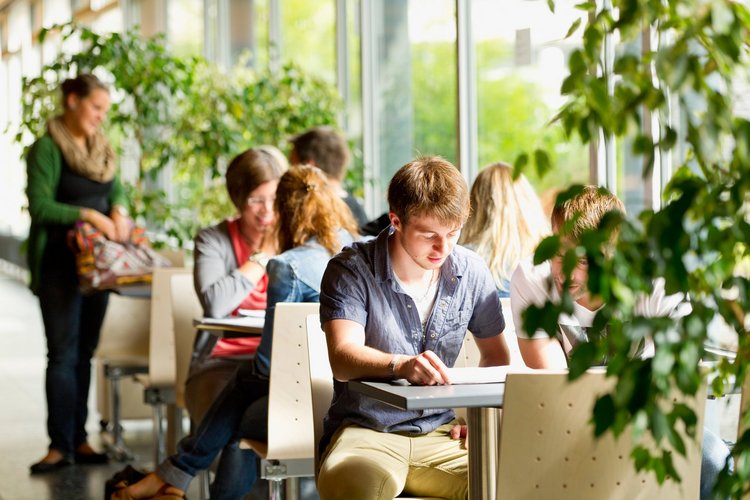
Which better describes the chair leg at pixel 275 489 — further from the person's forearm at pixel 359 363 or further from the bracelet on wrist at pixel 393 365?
the bracelet on wrist at pixel 393 365

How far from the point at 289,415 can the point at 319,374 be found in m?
0.43

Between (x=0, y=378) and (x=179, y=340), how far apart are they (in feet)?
13.1

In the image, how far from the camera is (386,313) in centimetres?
293

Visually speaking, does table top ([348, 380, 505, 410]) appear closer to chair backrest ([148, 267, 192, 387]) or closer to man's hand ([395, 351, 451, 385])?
man's hand ([395, 351, 451, 385])

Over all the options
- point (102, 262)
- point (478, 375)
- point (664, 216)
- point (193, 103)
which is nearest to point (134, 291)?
point (102, 262)

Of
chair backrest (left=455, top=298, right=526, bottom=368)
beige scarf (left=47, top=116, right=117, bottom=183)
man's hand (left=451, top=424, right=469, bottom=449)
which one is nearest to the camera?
man's hand (left=451, top=424, right=469, bottom=449)

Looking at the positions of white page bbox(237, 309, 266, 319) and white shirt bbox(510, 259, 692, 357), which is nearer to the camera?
white shirt bbox(510, 259, 692, 357)

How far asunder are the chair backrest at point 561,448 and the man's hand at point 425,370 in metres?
0.36

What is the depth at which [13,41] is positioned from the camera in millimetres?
18953

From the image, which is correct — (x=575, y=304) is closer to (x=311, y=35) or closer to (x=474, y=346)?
(x=474, y=346)

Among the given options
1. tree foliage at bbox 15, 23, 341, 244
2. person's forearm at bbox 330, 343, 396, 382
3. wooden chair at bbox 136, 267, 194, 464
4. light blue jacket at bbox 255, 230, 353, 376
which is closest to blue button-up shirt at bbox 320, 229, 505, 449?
person's forearm at bbox 330, 343, 396, 382

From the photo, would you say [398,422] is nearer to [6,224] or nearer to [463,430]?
[463,430]

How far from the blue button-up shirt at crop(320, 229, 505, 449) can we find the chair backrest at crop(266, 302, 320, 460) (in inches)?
17.2

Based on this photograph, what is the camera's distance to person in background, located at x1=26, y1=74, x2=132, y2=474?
17.4 ft
